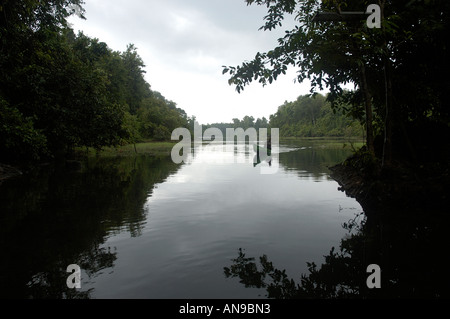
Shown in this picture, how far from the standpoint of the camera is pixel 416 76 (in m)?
10.4

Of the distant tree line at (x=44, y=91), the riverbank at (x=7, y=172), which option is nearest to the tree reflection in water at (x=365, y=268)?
the distant tree line at (x=44, y=91)

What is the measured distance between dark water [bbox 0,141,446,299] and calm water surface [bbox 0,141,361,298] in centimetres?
2

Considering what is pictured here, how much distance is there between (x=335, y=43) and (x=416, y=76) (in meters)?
3.14

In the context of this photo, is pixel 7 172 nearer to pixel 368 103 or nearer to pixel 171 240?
pixel 171 240

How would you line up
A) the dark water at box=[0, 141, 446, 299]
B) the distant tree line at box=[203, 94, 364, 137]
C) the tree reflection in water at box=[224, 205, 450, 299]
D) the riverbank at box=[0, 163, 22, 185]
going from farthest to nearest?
the distant tree line at box=[203, 94, 364, 137]
the riverbank at box=[0, 163, 22, 185]
the dark water at box=[0, 141, 446, 299]
the tree reflection in water at box=[224, 205, 450, 299]

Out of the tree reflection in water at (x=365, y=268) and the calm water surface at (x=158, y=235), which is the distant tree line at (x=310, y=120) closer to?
the calm water surface at (x=158, y=235)

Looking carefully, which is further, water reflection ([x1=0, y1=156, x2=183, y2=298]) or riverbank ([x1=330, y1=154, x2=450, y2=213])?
riverbank ([x1=330, y1=154, x2=450, y2=213])

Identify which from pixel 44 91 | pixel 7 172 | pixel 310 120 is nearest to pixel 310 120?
pixel 310 120

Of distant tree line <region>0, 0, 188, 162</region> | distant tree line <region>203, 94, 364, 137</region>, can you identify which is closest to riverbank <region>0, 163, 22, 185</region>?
distant tree line <region>0, 0, 188, 162</region>

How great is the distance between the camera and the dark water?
4535 millimetres

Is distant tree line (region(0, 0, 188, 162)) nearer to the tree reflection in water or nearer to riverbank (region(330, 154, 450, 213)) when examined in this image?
the tree reflection in water

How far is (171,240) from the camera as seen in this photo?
648cm

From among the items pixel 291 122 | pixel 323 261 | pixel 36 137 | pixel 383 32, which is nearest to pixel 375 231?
pixel 323 261

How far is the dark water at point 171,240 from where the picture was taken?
4535 mm
